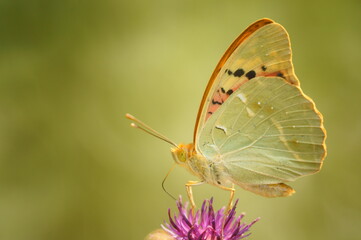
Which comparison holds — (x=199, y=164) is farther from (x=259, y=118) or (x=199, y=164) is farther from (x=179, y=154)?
(x=259, y=118)

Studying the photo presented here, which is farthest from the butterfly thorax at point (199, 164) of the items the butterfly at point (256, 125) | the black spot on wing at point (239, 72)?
the black spot on wing at point (239, 72)

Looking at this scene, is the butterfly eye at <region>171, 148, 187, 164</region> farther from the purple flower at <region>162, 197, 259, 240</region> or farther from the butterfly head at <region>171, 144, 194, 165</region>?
the purple flower at <region>162, 197, 259, 240</region>

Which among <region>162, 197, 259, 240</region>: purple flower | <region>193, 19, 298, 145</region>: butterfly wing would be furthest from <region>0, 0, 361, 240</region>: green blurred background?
<region>193, 19, 298, 145</region>: butterfly wing

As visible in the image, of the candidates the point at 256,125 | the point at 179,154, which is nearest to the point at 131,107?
the point at 179,154

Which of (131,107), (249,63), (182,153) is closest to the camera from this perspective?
(249,63)

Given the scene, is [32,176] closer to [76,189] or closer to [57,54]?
[76,189]

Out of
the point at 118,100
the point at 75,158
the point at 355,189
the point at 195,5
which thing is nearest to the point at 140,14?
the point at 195,5
